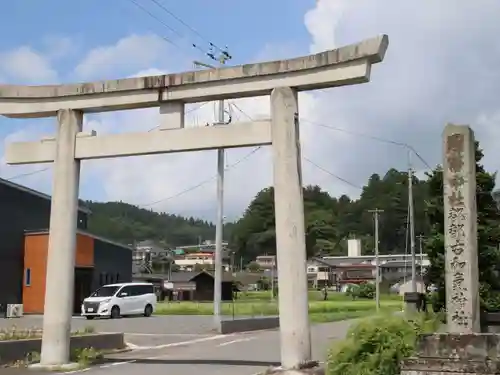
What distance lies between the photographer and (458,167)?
10.7m

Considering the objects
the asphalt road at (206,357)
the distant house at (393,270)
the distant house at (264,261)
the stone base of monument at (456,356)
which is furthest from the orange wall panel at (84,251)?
the distant house at (264,261)

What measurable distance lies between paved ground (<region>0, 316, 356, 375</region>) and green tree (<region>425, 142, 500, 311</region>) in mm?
3492

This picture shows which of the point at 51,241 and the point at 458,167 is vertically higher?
the point at 458,167

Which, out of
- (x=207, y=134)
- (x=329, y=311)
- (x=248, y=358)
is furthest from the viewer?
(x=329, y=311)

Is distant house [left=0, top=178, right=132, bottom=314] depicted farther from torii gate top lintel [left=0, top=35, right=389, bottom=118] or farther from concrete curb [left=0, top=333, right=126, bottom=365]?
torii gate top lintel [left=0, top=35, right=389, bottom=118]

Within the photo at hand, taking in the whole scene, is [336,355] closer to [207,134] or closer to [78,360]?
[207,134]

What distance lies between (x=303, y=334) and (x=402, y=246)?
110085mm

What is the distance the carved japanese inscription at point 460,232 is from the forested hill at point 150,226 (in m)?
127

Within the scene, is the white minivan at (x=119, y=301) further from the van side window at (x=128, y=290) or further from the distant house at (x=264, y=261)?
the distant house at (x=264, y=261)

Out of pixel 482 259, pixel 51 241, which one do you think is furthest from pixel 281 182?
pixel 482 259

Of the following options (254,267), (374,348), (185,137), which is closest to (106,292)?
(185,137)

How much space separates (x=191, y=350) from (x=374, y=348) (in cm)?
1015

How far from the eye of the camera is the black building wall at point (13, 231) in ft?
108

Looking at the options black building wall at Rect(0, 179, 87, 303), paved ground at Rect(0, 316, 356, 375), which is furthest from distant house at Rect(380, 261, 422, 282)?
paved ground at Rect(0, 316, 356, 375)
